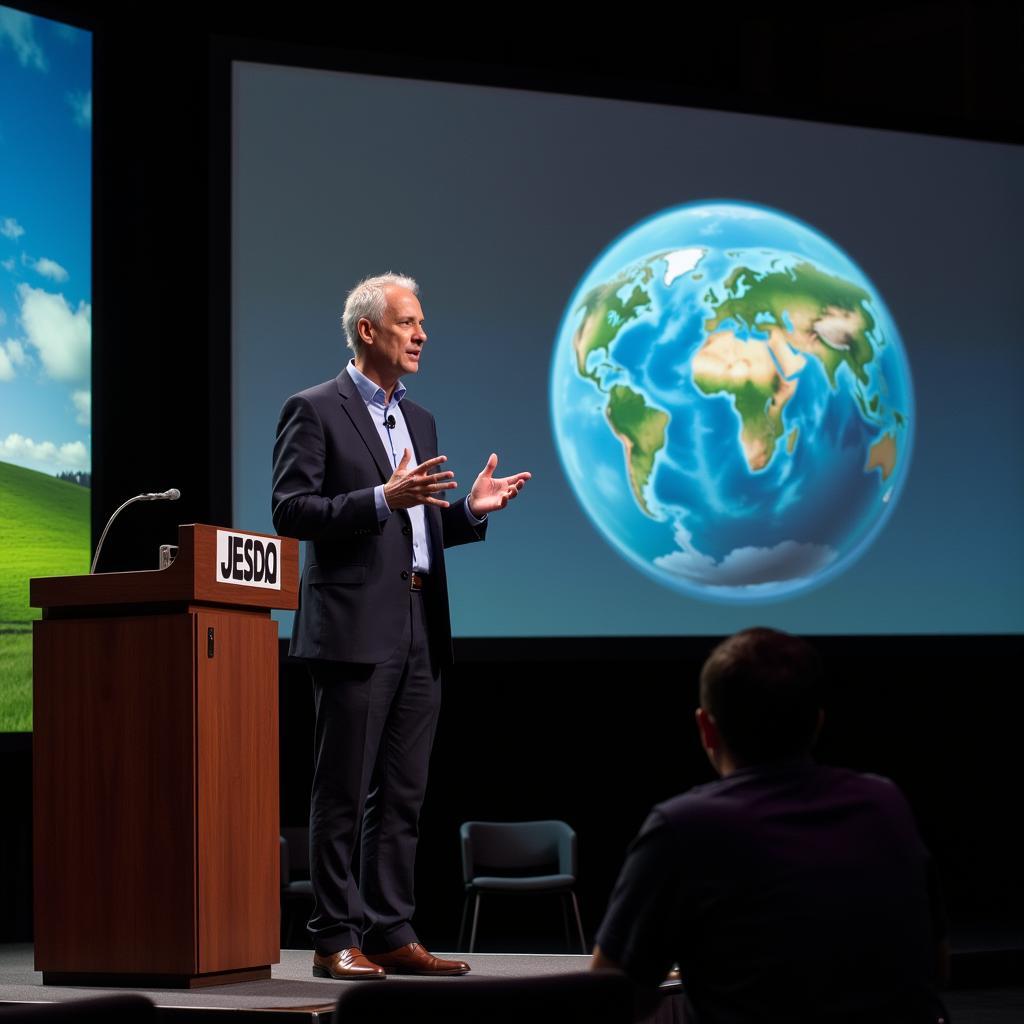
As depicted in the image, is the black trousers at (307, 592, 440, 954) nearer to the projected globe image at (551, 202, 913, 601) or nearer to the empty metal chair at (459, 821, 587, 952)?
the empty metal chair at (459, 821, 587, 952)

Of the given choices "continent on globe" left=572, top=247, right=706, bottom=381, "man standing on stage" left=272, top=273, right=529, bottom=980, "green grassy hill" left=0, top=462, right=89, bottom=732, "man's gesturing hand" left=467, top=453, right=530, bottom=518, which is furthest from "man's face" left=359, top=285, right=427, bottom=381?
"continent on globe" left=572, top=247, right=706, bottom=381

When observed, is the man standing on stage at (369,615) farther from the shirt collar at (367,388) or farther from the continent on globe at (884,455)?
the continent on globe at (884,455)

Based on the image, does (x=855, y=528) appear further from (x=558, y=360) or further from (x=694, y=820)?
(x=694, y=820)

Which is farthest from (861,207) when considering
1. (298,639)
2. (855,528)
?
(298,639)

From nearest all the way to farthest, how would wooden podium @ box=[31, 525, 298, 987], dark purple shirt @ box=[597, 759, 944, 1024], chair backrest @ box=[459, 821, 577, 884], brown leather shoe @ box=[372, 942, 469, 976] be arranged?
dark purple shirt @ box=[597, 759, 944, 1024]
wooden podium @ box=[31, 525, 298, 987]
brown leather shoe @ box=[372, 942, 469, 976]
chair backrest @ box=[459, 821, 577, 884]

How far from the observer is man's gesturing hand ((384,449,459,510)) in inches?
129

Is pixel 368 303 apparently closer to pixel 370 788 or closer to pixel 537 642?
pixel 370 788

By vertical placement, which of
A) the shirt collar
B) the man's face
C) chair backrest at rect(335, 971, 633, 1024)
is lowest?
chair backrest at rect(335, 971, 633, 1024)

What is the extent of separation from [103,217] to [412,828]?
383 centimetres

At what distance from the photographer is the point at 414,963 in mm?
3432

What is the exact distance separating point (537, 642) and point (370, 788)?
2.84 m

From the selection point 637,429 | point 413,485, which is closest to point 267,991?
point 413,485

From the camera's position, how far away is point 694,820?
1.68m

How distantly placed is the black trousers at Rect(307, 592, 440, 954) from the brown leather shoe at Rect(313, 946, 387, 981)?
0.9 inches
